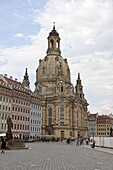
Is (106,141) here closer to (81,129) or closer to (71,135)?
(71,135)

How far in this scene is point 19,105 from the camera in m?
97.8

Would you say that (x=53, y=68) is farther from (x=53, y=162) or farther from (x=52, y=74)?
(x=53, y=162)

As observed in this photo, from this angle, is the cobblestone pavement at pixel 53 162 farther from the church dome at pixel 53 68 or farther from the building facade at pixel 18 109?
the church dome at pixel 53 68

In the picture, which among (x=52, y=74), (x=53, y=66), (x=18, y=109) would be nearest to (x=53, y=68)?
(x=53, y=66)

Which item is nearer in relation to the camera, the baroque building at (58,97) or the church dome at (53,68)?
the baroque building at (58,97)

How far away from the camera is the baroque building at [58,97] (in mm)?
143750

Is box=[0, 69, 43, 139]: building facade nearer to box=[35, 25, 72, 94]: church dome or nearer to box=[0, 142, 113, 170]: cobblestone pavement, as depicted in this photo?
box=[35, 25, 72, 94]: church dome

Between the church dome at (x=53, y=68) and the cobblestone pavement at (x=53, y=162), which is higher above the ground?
the church dome at (x=53, y=68)

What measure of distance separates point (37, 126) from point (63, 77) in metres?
43.3

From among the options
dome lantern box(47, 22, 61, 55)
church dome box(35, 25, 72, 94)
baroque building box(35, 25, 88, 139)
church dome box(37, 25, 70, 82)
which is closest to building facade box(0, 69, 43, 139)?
baroque building box(35, 25, 88, 139)

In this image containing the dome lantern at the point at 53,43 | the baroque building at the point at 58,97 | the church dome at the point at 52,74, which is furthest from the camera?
the dome lantern at the point at 53,43

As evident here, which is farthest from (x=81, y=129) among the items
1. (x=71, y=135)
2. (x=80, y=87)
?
(x=80, y=87)

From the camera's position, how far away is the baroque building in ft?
472

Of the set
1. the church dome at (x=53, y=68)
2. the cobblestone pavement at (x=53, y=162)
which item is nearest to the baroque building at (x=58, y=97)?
the church dome at (x=53, y=68)
